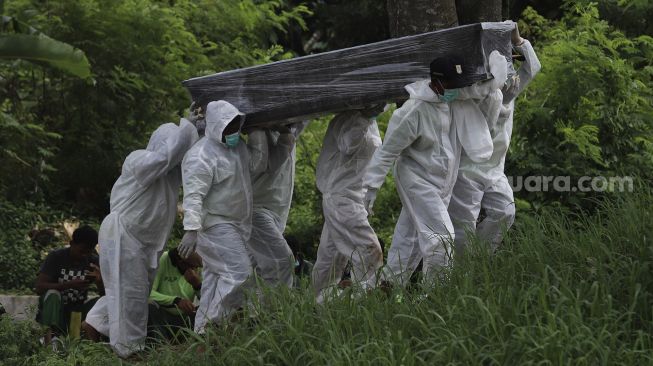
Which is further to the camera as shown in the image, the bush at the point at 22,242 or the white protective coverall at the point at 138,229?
the bush at the point at 22,242

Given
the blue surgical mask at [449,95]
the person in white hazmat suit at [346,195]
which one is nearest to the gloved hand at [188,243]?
the person in white hazmat suit at [346,195]

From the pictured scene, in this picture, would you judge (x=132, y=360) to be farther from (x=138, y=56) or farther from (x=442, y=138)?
(x=138, y=56)

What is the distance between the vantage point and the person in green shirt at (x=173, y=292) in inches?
393

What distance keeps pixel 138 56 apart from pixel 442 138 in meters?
6.03

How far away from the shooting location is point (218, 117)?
9.59 meters

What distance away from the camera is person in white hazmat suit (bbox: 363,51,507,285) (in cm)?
914

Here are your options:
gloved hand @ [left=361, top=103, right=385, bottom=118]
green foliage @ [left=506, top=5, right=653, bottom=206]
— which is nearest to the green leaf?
gloved hand @ [left=361, top=103, right=385, bottom=118]

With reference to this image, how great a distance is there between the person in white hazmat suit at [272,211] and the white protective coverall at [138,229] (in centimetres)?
68

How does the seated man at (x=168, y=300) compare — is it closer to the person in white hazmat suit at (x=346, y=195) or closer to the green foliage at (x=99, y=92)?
the person in white hazmat suit at (x=346, y=195)

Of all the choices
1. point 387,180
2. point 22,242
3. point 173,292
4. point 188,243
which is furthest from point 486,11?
point 22,242

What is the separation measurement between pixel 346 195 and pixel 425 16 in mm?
1723

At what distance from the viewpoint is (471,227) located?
9.41 meters

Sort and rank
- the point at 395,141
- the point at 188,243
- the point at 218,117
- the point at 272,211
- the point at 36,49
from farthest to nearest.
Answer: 1. the point at 272,211
2. the point at 218,117
3. the point at 188,243
4. the point at 395,141
5. the point at 36,49

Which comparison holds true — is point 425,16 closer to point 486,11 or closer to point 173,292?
point 486,11
